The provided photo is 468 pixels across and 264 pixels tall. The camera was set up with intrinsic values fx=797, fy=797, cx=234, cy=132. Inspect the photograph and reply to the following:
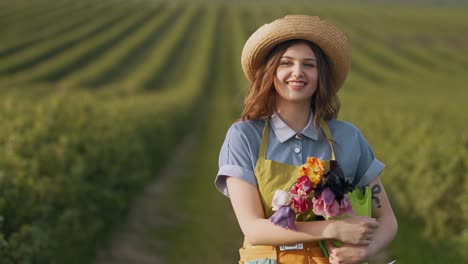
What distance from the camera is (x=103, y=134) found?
12.2 m

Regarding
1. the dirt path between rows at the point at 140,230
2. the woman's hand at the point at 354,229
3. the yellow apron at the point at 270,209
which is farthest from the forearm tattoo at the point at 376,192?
the dirt path between rows at the point at 140,230

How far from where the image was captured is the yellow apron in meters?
3.16

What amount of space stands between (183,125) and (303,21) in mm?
27880

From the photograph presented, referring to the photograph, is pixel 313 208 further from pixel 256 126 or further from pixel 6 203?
pixel 6 203

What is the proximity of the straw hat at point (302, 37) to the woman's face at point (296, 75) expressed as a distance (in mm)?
58

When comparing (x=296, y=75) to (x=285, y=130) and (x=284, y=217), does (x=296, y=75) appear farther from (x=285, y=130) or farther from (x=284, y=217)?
→ (x=284, y=217)

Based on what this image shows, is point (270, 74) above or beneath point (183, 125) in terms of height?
above

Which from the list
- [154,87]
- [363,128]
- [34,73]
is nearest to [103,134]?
[363,128]

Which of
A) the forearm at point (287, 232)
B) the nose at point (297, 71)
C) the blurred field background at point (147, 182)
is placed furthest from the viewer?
the blurred field background at point (147, 182)

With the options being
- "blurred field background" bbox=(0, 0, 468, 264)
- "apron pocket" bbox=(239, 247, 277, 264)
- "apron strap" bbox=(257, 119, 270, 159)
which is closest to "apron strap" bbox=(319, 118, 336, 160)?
"apron strap" bbox=(257, 119, 270, 159)

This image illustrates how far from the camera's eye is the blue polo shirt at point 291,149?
3240mm

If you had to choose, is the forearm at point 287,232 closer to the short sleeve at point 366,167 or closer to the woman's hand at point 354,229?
the woman's hand at point 354,229

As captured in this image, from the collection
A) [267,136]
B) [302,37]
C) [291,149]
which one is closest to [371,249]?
[291,149]

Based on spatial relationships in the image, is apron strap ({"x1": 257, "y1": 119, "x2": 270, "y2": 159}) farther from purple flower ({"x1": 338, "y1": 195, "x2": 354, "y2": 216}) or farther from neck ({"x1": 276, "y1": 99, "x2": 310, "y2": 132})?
purple flower ({"x1": 338, "y1": 195, "x2": 354, "y2": 216})
